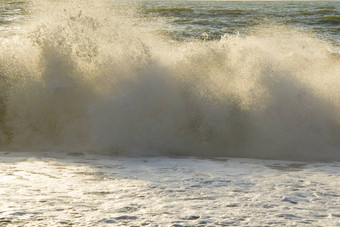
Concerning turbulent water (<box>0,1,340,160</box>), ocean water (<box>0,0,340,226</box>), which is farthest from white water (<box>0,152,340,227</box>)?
turbulent water (<box>0,1,340,160</box>)

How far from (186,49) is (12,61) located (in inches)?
85.4

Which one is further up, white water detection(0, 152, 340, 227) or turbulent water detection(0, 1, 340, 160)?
turbulent water detection(0, 1, 340, 160)

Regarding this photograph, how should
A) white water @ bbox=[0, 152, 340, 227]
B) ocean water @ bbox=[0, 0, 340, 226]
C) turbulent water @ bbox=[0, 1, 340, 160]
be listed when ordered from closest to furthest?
1. white water @ bbox=[0, 152, 340, 227]
2. ocean water @ bbox=[0, 0, 340, 226]
3. turbulent water @ bbox=[0, 1, 340, 160]

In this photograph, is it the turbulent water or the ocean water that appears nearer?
the ocean water

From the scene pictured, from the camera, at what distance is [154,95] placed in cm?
539

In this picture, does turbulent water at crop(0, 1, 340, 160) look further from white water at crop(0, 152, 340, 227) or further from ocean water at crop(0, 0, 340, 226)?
white water at crop(0, 152, 340, 227)

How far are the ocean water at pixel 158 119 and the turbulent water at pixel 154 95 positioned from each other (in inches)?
0.5

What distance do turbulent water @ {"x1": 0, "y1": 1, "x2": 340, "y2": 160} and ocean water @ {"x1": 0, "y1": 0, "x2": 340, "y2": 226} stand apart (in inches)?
0.5

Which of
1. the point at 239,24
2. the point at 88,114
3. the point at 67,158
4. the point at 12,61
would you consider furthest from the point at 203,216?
the point at 239,24

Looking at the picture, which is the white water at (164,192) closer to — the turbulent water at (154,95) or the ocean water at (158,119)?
the ocean water at (158,119)

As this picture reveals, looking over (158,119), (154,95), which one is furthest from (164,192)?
(154,95)

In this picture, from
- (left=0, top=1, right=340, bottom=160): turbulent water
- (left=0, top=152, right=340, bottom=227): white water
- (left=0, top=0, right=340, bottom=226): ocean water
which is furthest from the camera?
(left=0, top=1, right=340, bottom=160): turbulent water

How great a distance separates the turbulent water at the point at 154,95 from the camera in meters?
5.00

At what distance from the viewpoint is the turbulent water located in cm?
500
